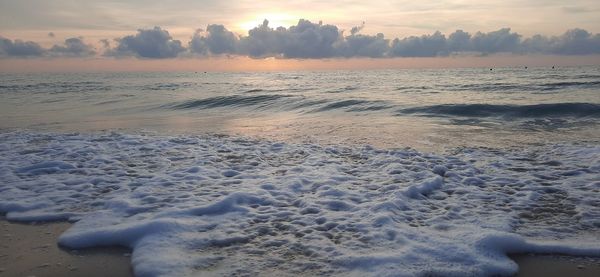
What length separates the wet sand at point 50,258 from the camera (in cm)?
371

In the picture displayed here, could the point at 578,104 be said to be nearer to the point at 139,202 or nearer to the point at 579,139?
the point at 579,139

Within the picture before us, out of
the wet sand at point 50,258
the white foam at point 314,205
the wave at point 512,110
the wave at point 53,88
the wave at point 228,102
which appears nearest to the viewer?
the wet sand at point 50,258

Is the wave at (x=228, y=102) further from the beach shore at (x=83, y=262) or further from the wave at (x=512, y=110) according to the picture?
the beach shore at (x=83, y=262)

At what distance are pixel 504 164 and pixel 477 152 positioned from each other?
108 centimetres

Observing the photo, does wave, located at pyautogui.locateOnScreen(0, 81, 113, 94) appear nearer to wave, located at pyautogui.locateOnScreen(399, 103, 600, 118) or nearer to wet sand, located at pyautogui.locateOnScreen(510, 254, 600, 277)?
wave, located at pyautogui.locateOnScreen(399, 103, 600, 118)

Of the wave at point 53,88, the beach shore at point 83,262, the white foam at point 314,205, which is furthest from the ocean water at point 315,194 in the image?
the wave at point 53,88

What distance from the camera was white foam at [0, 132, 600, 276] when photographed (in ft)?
13.1

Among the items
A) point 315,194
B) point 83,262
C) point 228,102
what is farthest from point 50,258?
point 228,102

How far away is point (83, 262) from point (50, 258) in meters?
Result: 0.34

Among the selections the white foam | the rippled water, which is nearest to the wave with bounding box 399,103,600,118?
the rippled water

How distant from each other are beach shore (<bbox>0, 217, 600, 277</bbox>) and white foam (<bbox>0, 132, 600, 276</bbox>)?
136mm

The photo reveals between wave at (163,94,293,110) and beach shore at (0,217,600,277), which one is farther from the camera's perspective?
wave at (163,94,293,110)

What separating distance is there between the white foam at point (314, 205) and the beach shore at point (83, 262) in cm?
14

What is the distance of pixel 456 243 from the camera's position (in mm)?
4234
